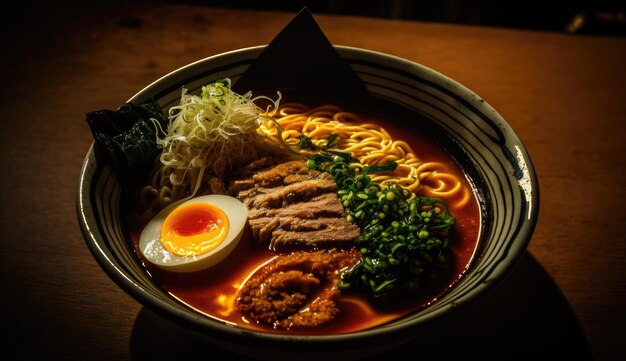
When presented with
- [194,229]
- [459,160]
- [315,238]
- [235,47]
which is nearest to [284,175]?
[315,238]

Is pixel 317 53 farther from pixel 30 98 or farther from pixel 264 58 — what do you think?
pixel 30 98

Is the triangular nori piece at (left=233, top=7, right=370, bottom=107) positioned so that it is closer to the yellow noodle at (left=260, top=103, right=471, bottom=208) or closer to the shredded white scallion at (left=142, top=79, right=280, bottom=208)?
the yellow noodle at (left=260, top=103, right=471, bottom=208)

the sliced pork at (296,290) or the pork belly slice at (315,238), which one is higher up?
the pork belly slice at (315,238)

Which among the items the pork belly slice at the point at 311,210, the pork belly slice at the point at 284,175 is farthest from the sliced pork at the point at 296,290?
the pork belly slice at the point at 284,175

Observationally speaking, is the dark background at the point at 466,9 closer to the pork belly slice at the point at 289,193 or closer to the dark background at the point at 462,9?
the dark background at the point at 462,9

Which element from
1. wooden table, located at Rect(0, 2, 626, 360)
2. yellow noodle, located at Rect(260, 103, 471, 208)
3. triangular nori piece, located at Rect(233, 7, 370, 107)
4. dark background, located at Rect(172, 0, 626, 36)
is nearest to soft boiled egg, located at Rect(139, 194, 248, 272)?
wooden table, located at Rect(0, 2, 626, 360)

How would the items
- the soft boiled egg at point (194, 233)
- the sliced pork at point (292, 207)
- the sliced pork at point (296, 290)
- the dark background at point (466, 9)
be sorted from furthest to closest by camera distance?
the dark background at point (466, 9), the sliced pork at point (292, 207), the soft boiled egg at point (194, 233), the sliced pork at point (296, 290)

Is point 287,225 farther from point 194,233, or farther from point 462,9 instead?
point 462,9
